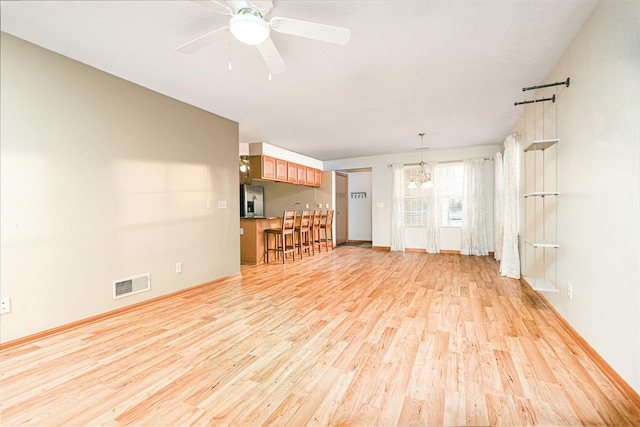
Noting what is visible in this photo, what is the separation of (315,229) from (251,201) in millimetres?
1890

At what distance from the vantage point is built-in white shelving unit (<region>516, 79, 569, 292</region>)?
9.23 ft

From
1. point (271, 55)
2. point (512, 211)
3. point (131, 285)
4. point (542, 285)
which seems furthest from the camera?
point (512, 211)

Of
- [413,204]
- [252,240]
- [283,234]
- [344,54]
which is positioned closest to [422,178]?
[413,204]

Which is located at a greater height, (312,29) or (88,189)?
(312,29)

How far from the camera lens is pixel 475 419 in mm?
1483

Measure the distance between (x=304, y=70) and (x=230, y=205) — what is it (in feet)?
7.97

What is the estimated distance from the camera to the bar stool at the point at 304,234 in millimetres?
6543

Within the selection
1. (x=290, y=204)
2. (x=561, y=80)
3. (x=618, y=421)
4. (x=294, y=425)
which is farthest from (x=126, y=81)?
(x=290, y=204)

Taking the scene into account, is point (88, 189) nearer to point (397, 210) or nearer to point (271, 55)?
point (271, 55)

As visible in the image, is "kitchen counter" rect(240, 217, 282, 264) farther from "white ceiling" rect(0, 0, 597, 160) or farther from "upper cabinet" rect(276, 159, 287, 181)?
"white ceiling" rect(0, 0, 597, 160)

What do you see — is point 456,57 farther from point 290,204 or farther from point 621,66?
point 290,204

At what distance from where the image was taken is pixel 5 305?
232 centimetres

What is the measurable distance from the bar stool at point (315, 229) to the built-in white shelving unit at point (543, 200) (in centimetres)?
432

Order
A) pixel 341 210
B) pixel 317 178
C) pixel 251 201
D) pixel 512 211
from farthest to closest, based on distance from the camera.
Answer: pixel 341 210 < pixel 317 178 < pixel 251 201 < pixel 512 211
